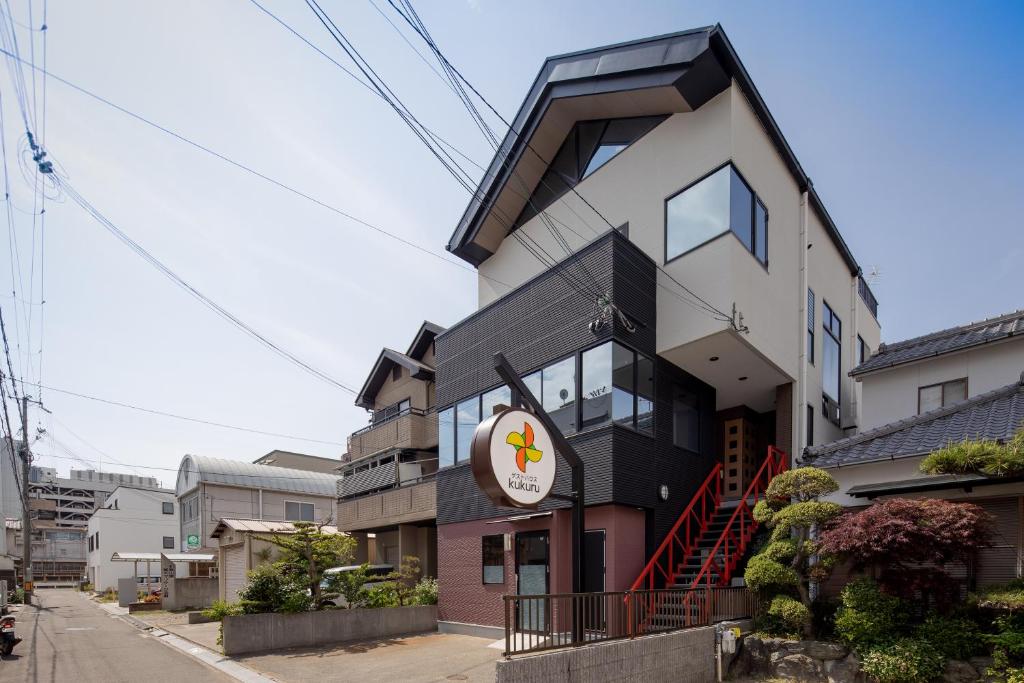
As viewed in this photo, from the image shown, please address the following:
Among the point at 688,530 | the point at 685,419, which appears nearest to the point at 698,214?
the point at 685,419

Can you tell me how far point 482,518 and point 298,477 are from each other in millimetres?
26211

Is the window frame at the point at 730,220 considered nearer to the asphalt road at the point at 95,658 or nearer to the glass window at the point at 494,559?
the glass window at the point at 494,559

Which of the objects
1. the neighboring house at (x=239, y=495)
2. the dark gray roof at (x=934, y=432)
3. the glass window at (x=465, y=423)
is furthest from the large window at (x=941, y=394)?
the neighboring house at (x=239, y=495)

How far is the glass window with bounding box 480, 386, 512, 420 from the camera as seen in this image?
14531 mm

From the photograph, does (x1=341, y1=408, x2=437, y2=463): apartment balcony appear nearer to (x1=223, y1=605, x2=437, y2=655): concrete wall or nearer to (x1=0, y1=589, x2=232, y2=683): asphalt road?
(x1=223, y1=605, x2=437, y2=655): concrete wall

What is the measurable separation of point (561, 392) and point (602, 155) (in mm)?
6473

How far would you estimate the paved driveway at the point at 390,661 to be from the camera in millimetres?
10273

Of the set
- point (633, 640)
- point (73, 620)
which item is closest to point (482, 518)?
point (633, 640)

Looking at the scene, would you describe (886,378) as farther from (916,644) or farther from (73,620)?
(73,620)

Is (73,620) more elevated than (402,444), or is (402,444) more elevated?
(402,444)

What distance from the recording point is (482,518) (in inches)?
574

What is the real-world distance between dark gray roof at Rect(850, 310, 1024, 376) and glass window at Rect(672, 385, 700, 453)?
441cm

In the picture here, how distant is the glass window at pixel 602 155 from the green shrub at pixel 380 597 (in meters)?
12.0

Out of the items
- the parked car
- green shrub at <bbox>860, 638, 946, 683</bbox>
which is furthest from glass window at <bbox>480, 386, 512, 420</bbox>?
green shrub at <bbox>860, 638, 946, 683</bbox>
